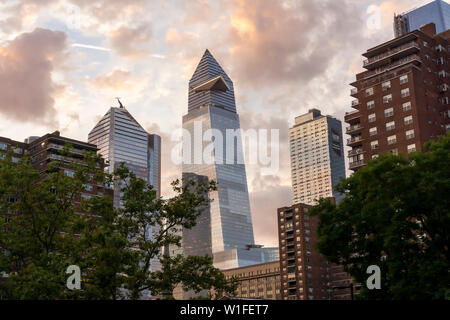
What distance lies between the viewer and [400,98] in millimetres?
116312

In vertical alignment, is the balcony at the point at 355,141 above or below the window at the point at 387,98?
below

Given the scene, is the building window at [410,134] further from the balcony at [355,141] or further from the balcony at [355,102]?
the balcony at [355,102]

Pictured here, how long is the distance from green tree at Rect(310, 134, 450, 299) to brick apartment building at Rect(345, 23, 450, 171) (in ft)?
211

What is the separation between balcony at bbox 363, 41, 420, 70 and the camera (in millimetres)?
121062

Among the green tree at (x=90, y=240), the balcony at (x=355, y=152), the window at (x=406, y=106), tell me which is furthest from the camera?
the balcony at (x=355, y=152)

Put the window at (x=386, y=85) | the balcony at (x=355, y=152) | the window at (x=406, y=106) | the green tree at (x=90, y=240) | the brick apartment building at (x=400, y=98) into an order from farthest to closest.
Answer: the window at (x=386, y=85) < the balcony at (x=355, y=152) < the window at (x=406, y=106) < the brick apartment building at (x=400, y=98) < the green tree at (x=90, y=240)

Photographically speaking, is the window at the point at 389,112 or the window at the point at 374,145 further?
the window at the point at 389,112

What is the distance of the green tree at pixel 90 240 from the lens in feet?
111

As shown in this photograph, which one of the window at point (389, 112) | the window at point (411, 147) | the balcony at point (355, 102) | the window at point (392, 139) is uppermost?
the balcony at point (355, 102)

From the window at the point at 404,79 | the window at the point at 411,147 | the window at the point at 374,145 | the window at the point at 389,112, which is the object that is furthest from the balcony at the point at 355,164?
the window at the point at 404,79

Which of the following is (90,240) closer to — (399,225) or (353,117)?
(399,225)

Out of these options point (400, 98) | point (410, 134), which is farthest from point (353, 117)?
point (410, 134)

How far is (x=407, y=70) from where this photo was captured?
118m
